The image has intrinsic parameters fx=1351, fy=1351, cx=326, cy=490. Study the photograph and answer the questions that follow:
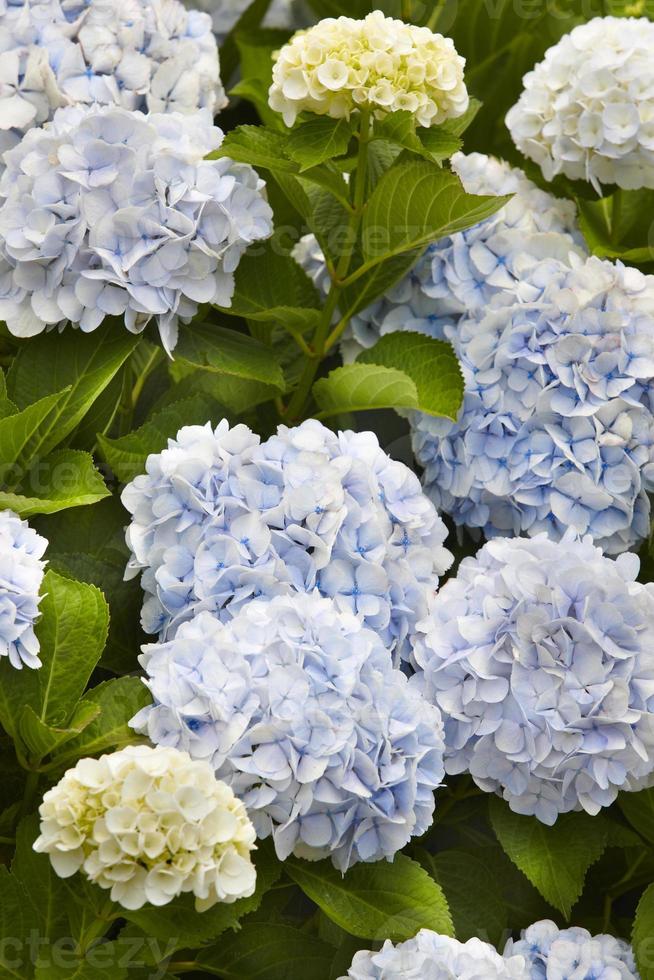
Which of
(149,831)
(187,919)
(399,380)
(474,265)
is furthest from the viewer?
(474,265)

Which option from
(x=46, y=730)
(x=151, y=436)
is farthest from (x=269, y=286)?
(x=46, y=730)

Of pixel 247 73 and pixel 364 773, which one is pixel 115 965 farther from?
pixel 247 73

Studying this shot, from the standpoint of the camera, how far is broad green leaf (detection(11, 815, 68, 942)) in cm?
84

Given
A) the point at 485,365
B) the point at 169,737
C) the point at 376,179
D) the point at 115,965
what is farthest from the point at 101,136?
the point at 115,965

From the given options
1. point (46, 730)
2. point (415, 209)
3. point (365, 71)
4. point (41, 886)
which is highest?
point (365, 71)

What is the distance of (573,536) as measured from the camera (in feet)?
3.19

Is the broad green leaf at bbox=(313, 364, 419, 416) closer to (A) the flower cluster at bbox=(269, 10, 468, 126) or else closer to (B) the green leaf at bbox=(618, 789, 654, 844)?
(A) the flower cluster at bbox=(269, 10, 468, 126)

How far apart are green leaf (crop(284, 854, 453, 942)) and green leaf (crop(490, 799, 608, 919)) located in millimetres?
84

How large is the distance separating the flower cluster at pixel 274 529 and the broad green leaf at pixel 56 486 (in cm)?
3

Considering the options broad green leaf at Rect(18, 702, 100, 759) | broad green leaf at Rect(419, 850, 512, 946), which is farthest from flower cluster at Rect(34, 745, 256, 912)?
broad green leaf at Rect(419, 850, 512, 946)

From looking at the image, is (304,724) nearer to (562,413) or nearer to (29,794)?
(29,794)

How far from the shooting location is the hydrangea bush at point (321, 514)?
811 millimetres

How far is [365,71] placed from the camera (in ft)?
3.05

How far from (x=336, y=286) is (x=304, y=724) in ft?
1.33
